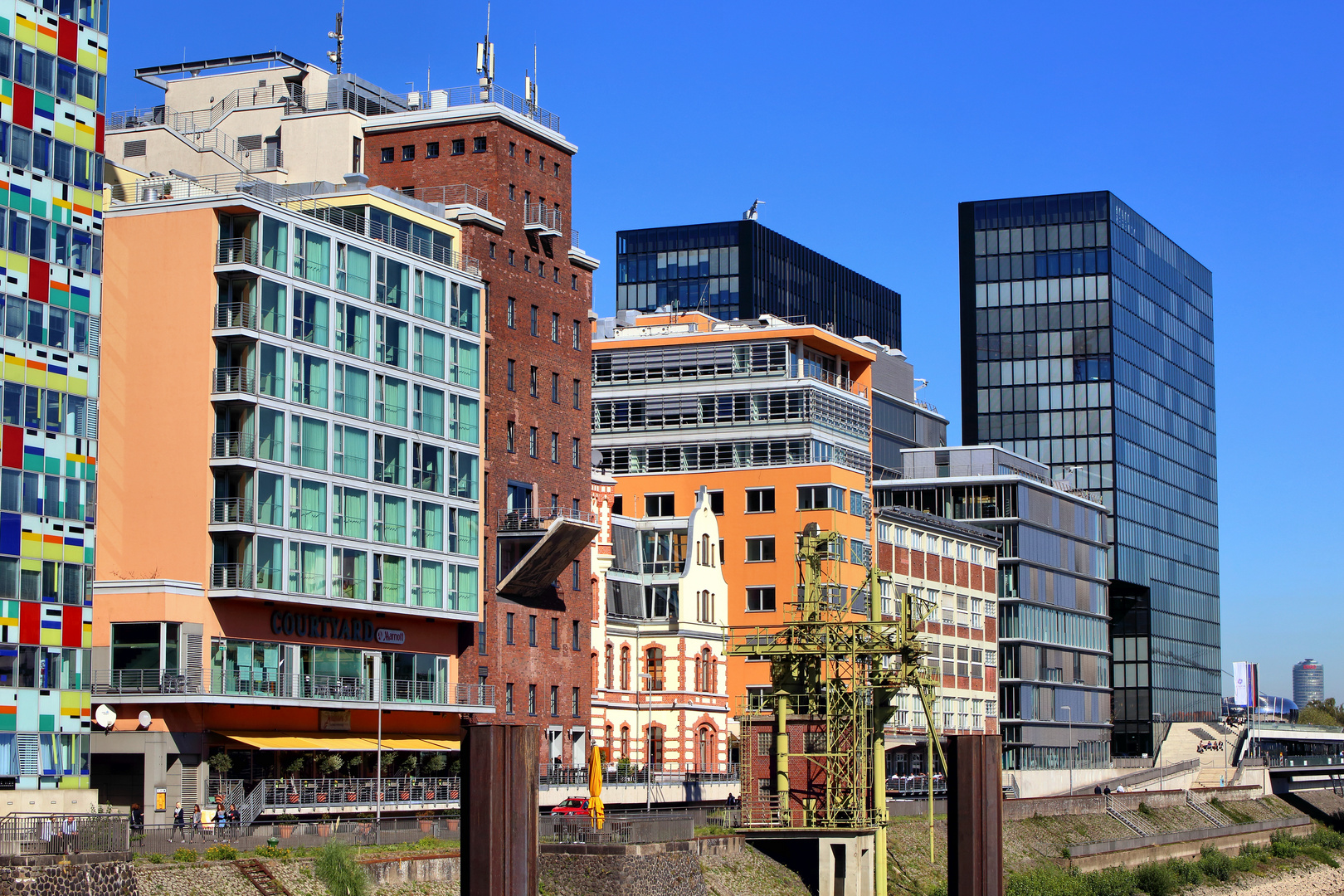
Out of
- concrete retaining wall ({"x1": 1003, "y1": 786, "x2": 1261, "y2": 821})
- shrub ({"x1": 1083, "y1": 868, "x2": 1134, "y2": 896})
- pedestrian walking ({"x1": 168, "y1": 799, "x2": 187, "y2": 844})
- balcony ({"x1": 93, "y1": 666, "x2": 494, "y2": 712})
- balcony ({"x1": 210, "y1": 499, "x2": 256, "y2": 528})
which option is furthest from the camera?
concrete retaining wall ({"x1": 1003, "y1": 786, "x2": 1261, "y2": 821})

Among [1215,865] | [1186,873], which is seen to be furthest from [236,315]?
[1215,865]

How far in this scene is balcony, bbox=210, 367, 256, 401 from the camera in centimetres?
8162

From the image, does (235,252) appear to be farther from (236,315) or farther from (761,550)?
(761,550)

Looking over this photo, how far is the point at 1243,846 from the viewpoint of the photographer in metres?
143

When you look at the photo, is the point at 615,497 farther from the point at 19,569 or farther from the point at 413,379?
the point at 19,569

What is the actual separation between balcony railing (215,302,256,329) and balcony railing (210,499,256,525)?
7.68 meters

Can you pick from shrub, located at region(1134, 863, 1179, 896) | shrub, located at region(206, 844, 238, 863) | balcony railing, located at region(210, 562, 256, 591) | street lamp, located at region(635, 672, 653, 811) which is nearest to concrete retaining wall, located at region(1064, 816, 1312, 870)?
shrub, located at region(1134, 863, 1179, 896)

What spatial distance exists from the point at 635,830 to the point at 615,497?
62129 millimetres

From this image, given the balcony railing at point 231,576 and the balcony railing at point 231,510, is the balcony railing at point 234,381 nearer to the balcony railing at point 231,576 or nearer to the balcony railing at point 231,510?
the balcony railing at point 231,510

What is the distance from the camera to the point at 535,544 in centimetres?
10050

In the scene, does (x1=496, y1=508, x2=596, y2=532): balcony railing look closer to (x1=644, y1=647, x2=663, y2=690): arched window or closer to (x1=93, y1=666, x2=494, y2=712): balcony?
(x1=93, y1=666, x2=494, y2=712): balcony

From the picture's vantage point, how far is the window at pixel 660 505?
435 ft

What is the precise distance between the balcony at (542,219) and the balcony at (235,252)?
24059 mm

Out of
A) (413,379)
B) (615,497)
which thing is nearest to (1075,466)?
(615,497)
